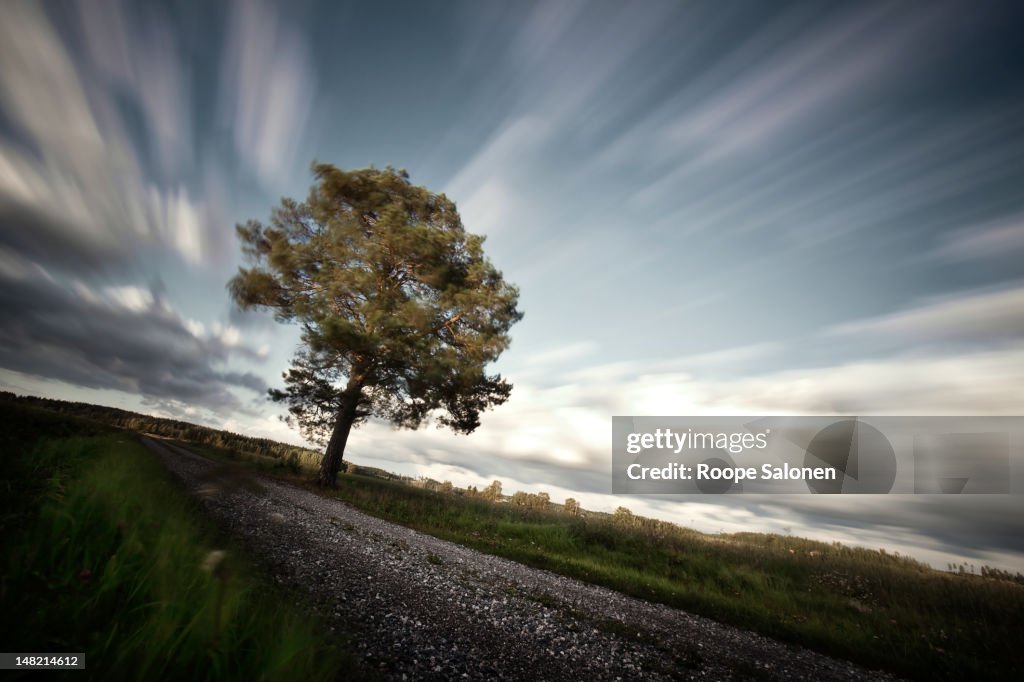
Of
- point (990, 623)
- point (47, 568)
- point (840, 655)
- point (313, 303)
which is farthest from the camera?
point (313, 303)

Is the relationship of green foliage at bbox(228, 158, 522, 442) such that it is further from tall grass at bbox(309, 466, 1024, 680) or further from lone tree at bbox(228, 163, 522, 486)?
tall grass at bbox(309, 466, 1024, 680)

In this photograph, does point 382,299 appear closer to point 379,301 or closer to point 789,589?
point 379,301

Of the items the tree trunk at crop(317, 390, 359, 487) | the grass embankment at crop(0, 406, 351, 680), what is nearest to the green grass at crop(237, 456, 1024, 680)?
the tree trunk at crop(317, 390, 359, 487)

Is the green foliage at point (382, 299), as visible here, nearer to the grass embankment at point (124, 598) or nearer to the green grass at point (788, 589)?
the green grass at point (788, 589)

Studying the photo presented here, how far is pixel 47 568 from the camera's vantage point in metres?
3.06

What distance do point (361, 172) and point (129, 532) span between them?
21144 mm

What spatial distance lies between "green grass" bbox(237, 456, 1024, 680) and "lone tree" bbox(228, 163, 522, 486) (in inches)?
189

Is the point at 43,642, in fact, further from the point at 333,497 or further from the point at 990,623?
the point at 990,623

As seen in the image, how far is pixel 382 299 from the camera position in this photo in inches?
790

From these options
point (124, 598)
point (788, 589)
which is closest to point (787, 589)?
point (788, 589)

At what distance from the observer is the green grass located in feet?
30.2

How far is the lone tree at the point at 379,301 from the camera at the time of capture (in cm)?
1925

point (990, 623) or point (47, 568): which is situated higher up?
point (47, 568)

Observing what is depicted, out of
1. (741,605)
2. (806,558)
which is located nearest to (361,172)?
(741,605)
